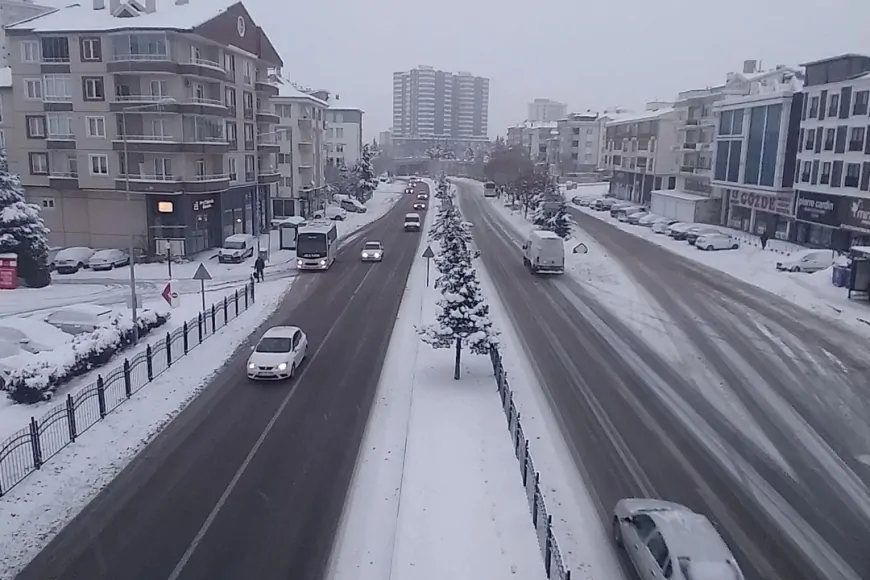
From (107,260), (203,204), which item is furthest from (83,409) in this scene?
(203,204)

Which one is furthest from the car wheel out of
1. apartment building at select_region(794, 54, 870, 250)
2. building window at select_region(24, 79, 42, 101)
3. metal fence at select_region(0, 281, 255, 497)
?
building window at select_region(24, 79, 42, 101)

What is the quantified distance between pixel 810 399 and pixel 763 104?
44.9 meters

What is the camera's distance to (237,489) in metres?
14.4

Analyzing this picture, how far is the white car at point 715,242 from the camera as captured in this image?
53000mm

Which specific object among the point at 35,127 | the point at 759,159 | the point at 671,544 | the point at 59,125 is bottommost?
the point at 671,544

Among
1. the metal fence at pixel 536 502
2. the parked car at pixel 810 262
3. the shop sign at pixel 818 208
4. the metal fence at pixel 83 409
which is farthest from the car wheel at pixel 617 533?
the shop sign at pixel 818 208

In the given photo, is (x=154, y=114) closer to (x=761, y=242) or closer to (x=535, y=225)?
(x=535, y=225)

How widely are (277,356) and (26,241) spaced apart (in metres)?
24.3

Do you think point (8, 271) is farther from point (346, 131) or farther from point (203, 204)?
point (346, 131)

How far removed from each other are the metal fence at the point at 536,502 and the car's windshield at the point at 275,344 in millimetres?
7140

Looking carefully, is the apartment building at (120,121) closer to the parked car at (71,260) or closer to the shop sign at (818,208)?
the parked car at (71,260)

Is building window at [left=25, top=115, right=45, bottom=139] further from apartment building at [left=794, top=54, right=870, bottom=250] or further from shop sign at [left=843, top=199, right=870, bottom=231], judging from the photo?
shop sign at [left=843, top=199, right=870, bottom=231]

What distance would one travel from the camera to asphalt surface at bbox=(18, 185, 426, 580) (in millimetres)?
11812

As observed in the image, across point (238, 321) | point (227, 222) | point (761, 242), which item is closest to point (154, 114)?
point (227, 222)
